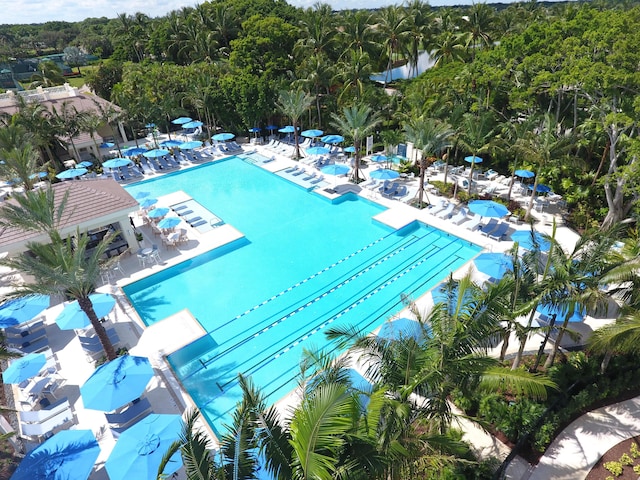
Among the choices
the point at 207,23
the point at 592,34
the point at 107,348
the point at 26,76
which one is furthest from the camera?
the point at 26,76

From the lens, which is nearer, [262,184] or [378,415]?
[378,415]

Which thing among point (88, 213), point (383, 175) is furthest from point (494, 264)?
point (88, 213)

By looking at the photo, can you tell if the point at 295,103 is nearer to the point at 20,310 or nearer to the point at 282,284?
the point at 282,284

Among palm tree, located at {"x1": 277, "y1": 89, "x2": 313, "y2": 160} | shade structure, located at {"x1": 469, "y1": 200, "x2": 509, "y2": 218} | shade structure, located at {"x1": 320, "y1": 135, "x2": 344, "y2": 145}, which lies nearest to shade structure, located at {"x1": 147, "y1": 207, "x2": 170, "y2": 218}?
palm tree, located at {"x1": 277, "y1": 89, "x2": 313, "y2": 160}

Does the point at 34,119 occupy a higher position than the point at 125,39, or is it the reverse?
the point at 125,39

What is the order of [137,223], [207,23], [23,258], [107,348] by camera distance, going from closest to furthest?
[23,258]
[107,348]
[137,223]
[207,23]

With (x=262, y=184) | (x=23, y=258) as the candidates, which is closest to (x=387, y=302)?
(x=23, y=258)

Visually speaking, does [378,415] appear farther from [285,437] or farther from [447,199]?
[447,199]
